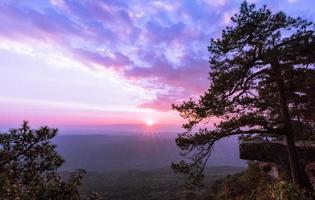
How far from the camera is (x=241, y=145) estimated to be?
2172 centimetres

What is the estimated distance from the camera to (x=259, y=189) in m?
22.7

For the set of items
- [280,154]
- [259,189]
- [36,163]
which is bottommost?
[259,189]

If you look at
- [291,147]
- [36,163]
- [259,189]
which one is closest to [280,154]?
[259,189]

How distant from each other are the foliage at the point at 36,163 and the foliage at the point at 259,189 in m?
10.0

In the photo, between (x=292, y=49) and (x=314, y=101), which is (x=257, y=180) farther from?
(x=292, y=49)

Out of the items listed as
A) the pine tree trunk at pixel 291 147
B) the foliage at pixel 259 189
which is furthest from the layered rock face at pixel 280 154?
the pine tree trunk at pixel 291 147

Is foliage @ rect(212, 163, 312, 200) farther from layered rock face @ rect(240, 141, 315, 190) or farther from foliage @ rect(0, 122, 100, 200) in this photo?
foliage @ rect(0, 122, 100, 200)

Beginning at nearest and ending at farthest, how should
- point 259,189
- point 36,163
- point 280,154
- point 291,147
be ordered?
point 36,163 < point 291,147 < point 280,154 < point 259,189

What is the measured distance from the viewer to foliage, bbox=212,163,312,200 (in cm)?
1484

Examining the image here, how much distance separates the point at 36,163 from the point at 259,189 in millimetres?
17087

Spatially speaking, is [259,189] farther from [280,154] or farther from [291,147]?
[291,147]

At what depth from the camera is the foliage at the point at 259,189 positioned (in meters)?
14.8

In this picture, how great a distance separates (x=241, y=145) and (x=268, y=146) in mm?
1903

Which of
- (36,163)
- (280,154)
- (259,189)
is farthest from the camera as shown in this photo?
(259,189)
